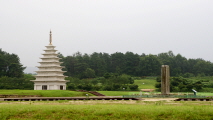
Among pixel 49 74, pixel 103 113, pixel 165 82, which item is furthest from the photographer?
pixel 49 74

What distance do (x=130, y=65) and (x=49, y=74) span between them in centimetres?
5291

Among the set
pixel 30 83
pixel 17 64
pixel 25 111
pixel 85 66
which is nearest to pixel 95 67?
pixel 85 66

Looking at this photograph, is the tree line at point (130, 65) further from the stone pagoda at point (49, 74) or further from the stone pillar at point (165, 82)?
the stone pillar at point (165, 82)

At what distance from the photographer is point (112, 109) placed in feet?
78.4

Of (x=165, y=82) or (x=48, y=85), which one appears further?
(x=48, y=85)

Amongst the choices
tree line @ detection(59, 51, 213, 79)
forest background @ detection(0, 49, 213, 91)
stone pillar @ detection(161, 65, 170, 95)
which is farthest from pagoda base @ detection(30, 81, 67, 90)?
tree line @ detection(59, 51, 213, 79)

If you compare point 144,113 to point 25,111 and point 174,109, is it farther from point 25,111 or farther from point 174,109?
point 25,111

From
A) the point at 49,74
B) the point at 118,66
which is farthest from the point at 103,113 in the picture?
the point at 118,66

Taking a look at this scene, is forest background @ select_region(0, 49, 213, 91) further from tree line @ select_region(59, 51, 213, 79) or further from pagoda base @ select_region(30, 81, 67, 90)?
pagoda base @ select_region(30, 81, 67, 90)

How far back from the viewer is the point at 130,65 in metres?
115

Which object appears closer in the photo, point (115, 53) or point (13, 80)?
point (13, 80)

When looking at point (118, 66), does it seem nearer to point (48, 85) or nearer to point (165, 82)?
point (48, 85)

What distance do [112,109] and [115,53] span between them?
330 ft

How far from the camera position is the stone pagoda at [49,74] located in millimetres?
65519
